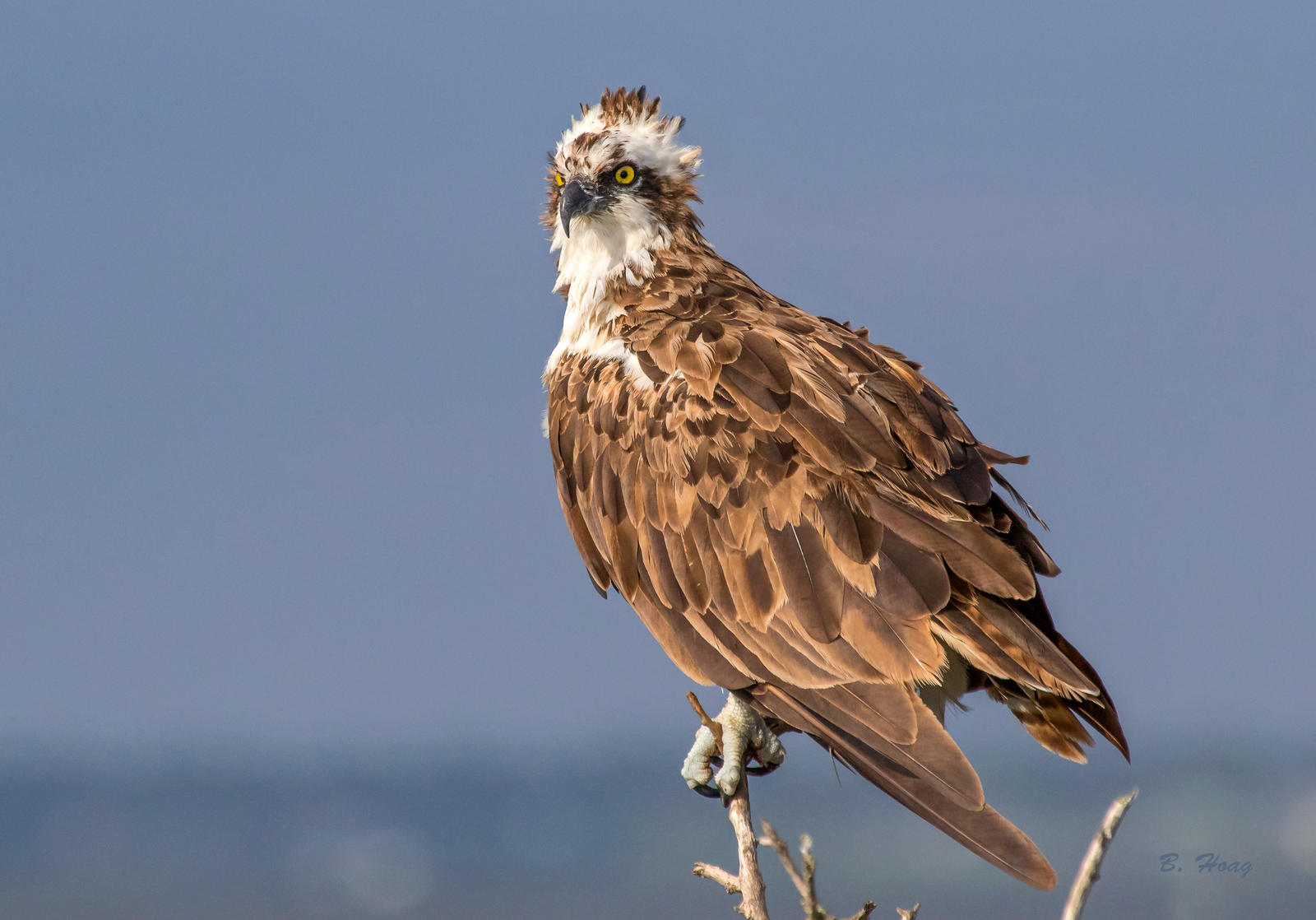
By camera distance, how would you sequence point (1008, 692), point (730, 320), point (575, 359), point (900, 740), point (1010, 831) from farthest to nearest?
point (575, 359), point (730, 320), point (1008, 692), point (900, 740), point (1010, 831)

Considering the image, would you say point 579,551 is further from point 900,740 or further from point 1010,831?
point 1010,831

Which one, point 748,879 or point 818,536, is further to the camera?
point 818,536

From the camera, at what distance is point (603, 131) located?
7863 mm

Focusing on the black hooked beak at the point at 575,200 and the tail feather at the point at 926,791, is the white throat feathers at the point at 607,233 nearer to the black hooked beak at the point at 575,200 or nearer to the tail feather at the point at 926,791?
the black hooked beak at the point at 575,200

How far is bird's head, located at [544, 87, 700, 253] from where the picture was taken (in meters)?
7.69

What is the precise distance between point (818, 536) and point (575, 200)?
263 centimetres

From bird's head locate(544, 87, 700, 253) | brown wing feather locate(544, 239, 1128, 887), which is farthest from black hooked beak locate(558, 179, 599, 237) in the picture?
brown wing feather locate(544, 239, 1128, 887)

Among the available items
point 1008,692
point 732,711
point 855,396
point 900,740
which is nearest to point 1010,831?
point 900,740

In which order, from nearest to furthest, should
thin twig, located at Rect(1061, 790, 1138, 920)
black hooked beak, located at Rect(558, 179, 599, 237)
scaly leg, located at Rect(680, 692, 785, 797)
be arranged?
1. thin twig, located at Rect(1061, 790, 1138, 920)
2. scaly leg, located at Rect(680, 692, 785, 797)
3. black hooked beak, located at Rect(558, 179, 599, 237)

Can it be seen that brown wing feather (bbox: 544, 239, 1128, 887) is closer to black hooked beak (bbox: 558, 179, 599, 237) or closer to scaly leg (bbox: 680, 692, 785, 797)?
scaly leg (bbox: 680, 692, 785, 797)

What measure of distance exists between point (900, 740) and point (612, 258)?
3.43 metres

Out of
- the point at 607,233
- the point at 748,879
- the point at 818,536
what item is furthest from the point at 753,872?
the point at 607,233

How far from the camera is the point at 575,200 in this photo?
7613mm

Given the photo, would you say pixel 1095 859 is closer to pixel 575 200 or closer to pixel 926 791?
pixel 926 791
